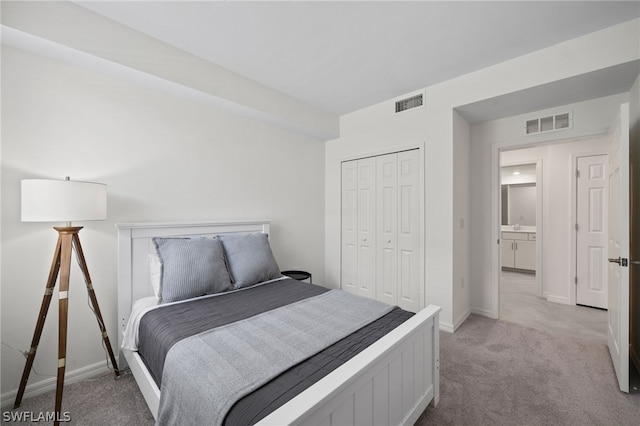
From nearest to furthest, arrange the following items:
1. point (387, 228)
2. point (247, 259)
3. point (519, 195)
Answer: point (247, 259) → point (387, 228) → point (519, 195)

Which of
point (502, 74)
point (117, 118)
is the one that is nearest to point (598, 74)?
point (502, 74)

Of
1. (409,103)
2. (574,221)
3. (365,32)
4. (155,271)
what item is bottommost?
(155,271)

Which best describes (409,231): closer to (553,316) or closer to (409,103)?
(409,103)

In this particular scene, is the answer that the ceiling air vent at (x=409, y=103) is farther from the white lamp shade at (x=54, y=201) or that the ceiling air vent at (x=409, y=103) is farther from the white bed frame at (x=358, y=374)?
the white lamp shade at (x=54, y=201)

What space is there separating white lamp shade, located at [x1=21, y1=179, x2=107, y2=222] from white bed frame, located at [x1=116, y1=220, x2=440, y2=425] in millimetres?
457

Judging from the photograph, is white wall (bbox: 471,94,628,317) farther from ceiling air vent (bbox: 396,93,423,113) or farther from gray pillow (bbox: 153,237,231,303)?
gray pillow (bbox: 153,237,231,303)

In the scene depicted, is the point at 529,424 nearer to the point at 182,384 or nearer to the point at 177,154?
the point at 182,384

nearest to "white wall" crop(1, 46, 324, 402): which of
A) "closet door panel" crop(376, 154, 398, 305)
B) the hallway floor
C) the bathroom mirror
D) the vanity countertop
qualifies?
"closet door panel" crop(376, 154, 398, 305)

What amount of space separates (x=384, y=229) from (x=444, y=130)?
135 centimetres

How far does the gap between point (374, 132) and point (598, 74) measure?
2.08 m

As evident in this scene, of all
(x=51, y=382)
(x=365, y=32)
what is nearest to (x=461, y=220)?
(x=365, y=32)

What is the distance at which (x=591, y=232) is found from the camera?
3.55 meters

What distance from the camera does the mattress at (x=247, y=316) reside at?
1.03 m

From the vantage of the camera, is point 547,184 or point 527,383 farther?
point 547,184
